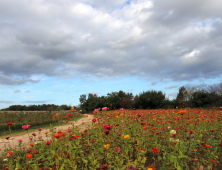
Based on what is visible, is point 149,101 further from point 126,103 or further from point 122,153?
point 122,153

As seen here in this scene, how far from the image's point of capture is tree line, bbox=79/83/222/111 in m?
26.2

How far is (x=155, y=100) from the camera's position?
31.9 meters

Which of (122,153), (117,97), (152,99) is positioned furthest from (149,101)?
(122,153)

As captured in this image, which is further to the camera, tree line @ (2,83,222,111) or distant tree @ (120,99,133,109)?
distant tree @ (120,99,133,109)

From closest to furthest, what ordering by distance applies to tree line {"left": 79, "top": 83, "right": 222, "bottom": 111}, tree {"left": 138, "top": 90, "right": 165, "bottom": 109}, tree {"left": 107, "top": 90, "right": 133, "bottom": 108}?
tree line {"left": 79, "top": 83, "right": 222, "bottom": 111} → tree {"left": 138, "top": 90, "right": 165, "bottom": 109} → tree {"left": 107, "top": 90, "right": 133, "bottom": 108}

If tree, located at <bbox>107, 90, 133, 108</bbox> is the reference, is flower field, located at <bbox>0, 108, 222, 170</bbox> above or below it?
below

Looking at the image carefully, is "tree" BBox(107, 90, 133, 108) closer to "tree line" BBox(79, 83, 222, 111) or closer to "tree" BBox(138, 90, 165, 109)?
"tree line" BBox(79, 83, 222, 111)

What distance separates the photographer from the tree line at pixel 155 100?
26166 mm

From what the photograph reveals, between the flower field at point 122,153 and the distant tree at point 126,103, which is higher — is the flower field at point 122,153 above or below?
below

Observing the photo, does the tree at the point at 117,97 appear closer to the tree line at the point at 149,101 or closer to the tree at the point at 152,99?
the tree line at the point at 149,101

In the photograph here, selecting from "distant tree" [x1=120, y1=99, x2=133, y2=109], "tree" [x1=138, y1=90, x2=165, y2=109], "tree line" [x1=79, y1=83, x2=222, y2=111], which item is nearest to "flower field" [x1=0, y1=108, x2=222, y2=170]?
"tree line" [x1=79, y1=83, x2=222, y2=111]

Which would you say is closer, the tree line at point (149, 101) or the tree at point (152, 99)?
the tree line at point (149, 101)

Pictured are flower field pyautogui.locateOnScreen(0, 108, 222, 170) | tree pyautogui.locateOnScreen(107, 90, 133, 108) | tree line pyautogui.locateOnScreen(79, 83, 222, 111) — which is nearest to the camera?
flower field pyautogui.locateOnScreen(0, 108, 222, 170)

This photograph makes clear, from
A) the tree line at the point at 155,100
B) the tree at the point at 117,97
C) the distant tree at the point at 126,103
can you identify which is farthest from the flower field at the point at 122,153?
the tree at the point at 117,97
